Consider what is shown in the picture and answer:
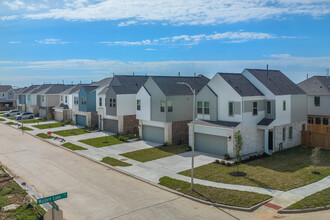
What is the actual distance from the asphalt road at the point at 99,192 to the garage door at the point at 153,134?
9.10 meters

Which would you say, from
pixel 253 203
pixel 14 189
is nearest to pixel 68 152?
pixel 14 189

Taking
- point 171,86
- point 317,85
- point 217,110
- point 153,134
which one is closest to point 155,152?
point 153,134

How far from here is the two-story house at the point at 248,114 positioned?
26.1 metres

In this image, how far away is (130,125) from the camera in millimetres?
38531

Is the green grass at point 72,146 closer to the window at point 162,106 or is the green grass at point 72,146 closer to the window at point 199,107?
the window at point 162,106

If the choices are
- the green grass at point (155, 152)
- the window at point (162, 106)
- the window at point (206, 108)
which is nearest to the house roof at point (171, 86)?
the window at point (162, 106)

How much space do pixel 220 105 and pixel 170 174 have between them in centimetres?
968

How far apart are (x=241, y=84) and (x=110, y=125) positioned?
2009 cm

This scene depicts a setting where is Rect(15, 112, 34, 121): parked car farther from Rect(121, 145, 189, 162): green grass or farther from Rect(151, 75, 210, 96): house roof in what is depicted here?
Rect(121, 145, 189, 162): green grass

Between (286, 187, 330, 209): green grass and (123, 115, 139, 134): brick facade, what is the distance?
84.1ft

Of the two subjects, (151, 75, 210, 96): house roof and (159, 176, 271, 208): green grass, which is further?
(151, 75, 210, 96): house roof

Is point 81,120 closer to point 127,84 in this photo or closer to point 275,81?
point 127,84

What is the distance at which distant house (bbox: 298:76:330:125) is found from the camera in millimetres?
36000

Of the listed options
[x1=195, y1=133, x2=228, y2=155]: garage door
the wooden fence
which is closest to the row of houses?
[x1=195, y1=133, x2=228, y2=155]: garage door
